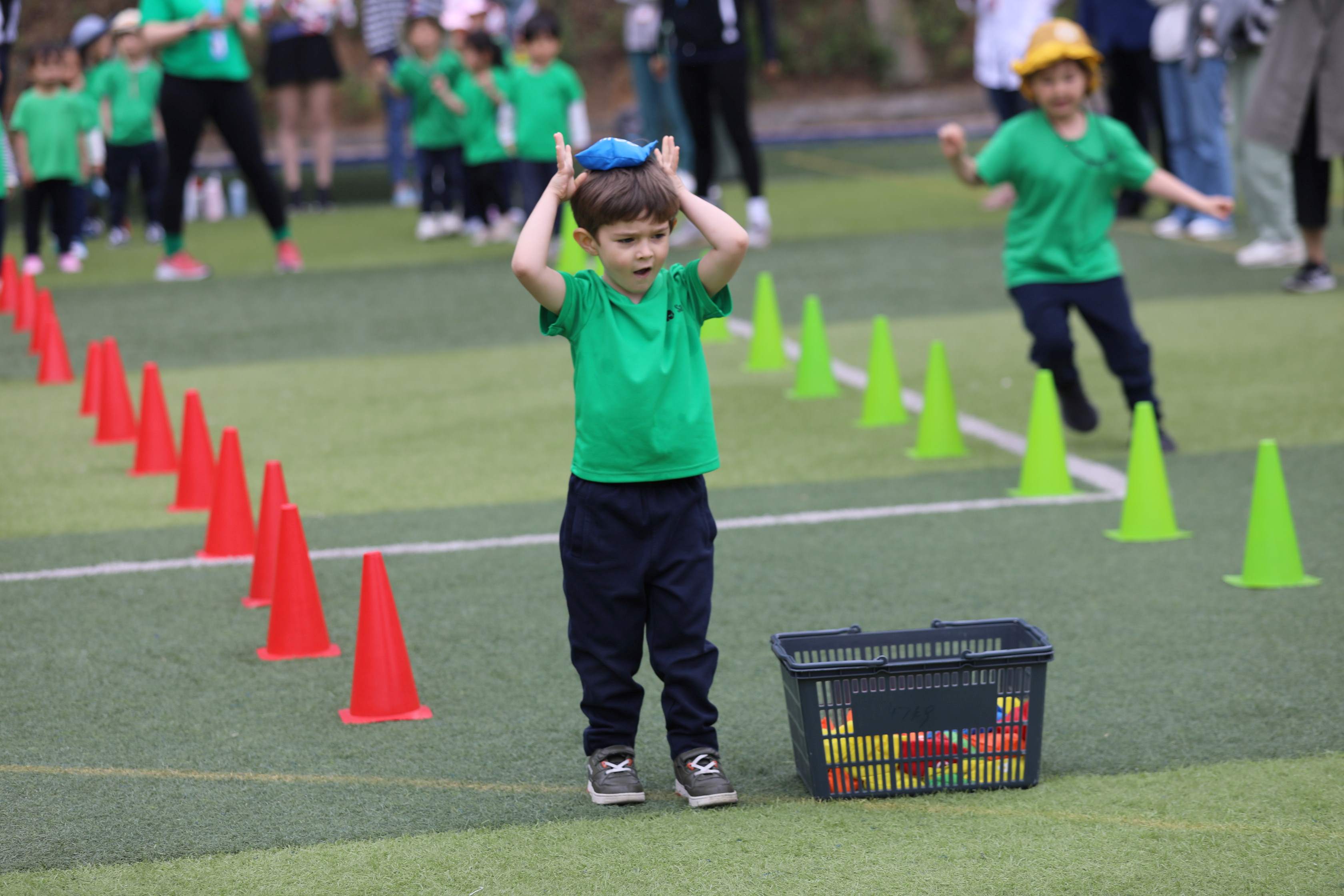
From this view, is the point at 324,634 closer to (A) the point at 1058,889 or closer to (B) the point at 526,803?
(B) the point at 526,803

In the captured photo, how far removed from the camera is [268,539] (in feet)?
17.7

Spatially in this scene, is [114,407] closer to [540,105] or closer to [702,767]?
Answer: [702,767]

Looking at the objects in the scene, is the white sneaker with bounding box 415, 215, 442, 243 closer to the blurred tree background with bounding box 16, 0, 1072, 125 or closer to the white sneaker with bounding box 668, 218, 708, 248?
the white sneaker with bounding box 668, 218, 708, 248

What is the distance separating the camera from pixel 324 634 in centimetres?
491

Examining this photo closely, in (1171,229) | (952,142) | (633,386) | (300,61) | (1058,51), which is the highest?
(300,61)

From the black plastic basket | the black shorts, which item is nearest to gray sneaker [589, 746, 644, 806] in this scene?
the black plastic basket

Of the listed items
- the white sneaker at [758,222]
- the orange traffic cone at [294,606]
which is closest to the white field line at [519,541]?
the orange traffic cone at [294,606]

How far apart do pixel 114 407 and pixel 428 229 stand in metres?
8.44

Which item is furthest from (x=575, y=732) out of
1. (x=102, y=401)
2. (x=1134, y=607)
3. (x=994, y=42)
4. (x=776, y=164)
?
(x=776, y=164)

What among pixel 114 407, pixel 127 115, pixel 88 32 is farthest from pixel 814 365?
pixel 88 32

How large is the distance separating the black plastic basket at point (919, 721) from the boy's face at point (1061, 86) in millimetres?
3735

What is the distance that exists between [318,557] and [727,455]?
2.13 m

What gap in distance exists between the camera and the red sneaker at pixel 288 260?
13.4 meters

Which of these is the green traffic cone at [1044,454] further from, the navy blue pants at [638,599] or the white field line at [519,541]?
the navy blue pants at [638,599]
